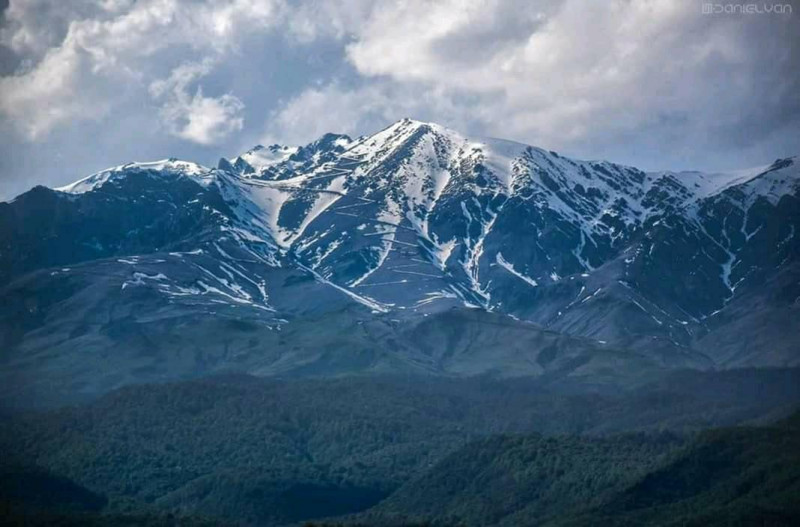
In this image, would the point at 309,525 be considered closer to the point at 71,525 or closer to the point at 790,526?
the point at 71,525

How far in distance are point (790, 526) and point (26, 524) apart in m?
104

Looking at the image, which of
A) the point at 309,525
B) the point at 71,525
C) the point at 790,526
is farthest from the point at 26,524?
the point at 790,526

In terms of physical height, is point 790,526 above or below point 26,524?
below

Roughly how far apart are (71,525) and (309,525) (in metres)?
33.1

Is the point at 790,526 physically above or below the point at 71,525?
below

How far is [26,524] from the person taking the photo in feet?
636

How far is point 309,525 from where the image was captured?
19488cm

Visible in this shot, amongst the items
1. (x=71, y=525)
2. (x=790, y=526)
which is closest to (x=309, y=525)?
(x=71, y=525)

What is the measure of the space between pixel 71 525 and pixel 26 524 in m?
6.92

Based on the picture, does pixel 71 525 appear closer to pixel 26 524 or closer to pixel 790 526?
pixel 26 524

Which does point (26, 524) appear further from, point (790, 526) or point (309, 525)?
point (790, 526)

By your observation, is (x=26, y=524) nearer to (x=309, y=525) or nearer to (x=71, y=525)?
(x=71, y=525)

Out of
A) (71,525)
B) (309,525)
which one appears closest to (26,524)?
(71,525)

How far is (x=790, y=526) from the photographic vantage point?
199125 millimetres
